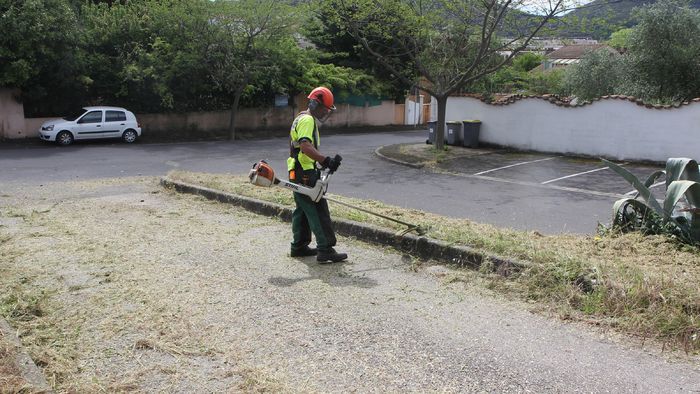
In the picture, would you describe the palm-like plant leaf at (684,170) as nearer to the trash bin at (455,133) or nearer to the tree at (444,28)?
the tree at (444,28)

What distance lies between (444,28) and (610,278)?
14970mm

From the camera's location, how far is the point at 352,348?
4223 millimetres

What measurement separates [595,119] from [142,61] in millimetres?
16530

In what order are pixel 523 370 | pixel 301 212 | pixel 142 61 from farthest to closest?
1. pixel 142 61
2. pixel 301 212
3. pixel 523 370

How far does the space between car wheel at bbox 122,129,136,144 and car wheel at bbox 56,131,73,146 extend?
1969 mm

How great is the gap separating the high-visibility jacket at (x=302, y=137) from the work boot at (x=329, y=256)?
0.87 metres

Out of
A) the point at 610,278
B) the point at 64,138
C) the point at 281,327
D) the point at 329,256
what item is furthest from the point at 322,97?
the point at 64,138

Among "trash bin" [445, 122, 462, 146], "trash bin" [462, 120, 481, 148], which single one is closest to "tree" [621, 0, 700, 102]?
"trash bin" [462, 120, 481, 148]

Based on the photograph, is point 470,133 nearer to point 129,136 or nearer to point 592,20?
point 592,20

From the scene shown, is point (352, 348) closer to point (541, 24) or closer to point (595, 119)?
point (541, 24)

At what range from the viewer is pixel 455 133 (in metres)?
20.9

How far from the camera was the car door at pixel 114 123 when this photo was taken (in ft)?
72.5

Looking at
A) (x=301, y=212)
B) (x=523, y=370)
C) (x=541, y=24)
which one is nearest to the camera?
(x=523, y=370)

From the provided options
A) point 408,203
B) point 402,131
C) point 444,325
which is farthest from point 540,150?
point 444,325
